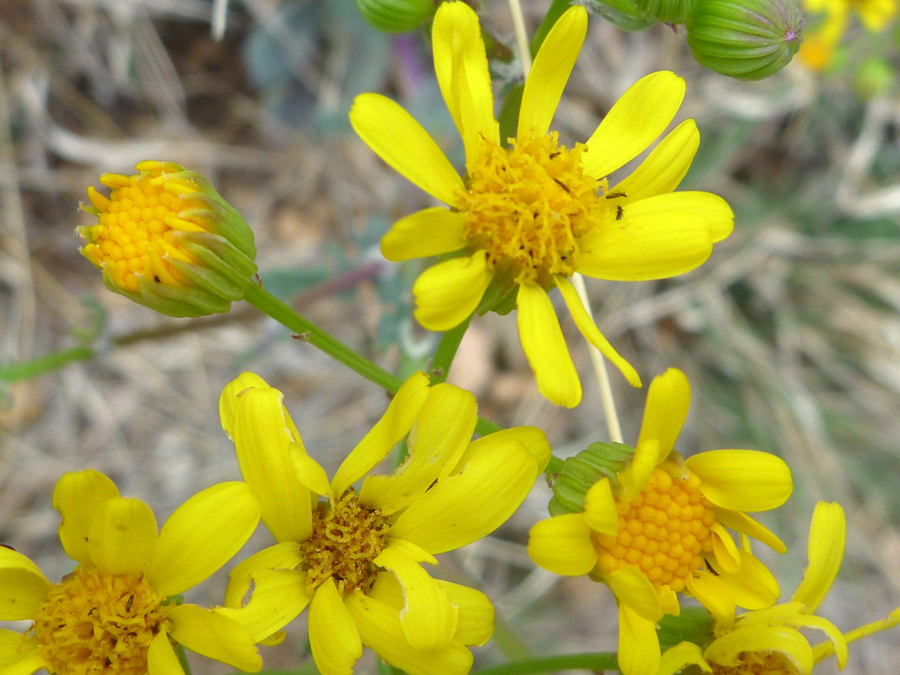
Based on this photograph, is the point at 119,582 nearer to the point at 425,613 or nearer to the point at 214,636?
the point at 214,636

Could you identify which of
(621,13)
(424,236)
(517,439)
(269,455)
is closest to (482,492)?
(517,439)

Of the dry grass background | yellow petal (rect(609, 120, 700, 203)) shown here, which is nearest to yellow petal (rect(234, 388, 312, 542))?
yellow petal (rect(609, 120, 700, 203))

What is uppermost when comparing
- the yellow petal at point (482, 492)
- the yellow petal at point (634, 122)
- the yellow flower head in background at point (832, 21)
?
the yellow flower head in background at point (832, 21)

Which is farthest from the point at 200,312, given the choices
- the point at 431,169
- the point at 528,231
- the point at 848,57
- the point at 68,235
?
the point at 848,57

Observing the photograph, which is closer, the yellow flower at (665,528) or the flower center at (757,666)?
the yellow flower at (665,528)


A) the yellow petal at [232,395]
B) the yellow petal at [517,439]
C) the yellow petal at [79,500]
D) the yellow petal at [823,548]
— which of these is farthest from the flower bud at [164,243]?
the yellow petal at [823,548]

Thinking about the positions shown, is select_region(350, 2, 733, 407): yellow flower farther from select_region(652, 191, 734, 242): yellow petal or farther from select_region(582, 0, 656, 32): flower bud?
select_region(582, 0, 656, 32): flower bud

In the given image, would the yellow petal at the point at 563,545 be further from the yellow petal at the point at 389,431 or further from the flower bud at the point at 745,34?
the flower bud at the point at 745,34
